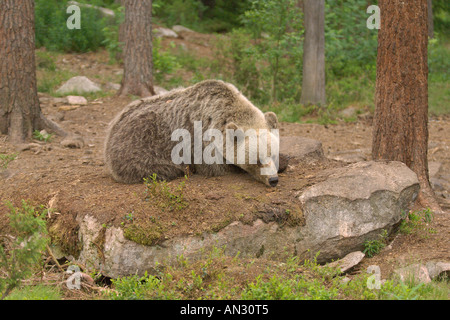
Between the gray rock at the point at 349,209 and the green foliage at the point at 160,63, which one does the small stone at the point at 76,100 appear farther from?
the gray rock at the point at 349,209

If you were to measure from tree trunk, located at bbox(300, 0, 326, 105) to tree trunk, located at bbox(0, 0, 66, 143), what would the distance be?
22.7 feet

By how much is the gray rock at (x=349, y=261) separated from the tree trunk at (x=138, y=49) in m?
7.62

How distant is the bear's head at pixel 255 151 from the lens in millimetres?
5312

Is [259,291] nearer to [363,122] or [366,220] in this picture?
[366,220]

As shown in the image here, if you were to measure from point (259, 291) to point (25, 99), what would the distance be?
19.4 ft

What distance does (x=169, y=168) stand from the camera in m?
5.74

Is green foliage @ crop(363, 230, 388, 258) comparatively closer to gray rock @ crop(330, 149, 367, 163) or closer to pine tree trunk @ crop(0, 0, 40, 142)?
gray rock @ crop(330, 149, 367, 163)

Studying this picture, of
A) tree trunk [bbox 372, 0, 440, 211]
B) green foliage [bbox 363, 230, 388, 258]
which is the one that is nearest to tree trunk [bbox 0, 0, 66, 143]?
tree trunk [bbox 372, 0, 440, 211]

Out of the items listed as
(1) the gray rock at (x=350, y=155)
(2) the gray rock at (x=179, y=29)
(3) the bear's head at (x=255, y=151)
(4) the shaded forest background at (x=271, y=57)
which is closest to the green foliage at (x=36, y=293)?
(3) the bear's head at (x=255, y=151)

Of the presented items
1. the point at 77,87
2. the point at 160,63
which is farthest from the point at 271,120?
the point at 160,63

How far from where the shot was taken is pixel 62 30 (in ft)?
49.9

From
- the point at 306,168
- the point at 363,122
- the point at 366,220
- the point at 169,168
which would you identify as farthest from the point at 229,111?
the point at 363,122

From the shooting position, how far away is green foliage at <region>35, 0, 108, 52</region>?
50.0ft
